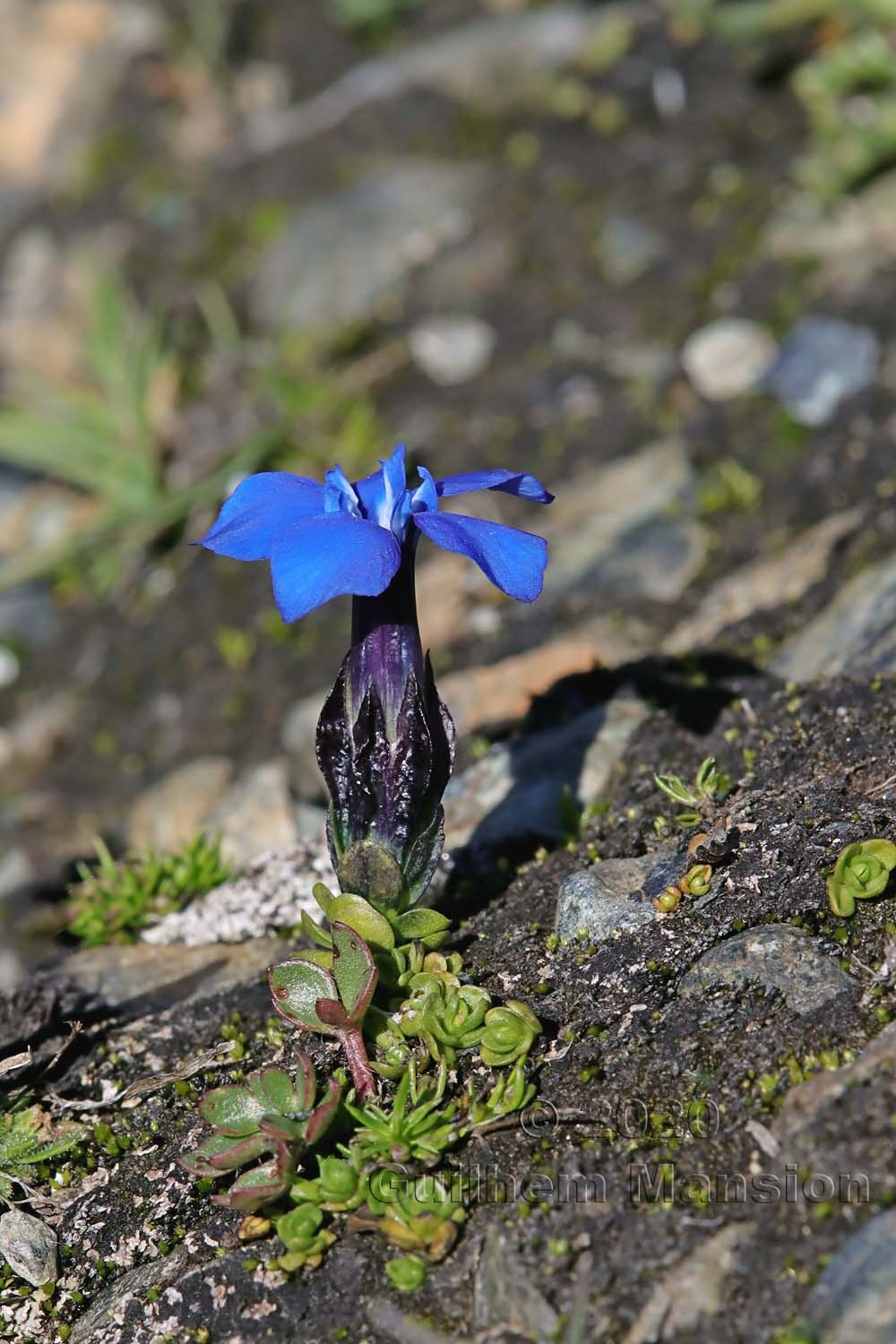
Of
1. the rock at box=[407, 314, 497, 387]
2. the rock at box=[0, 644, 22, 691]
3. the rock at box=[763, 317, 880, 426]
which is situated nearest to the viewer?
the rock at box=[763, 317, 880, 426]

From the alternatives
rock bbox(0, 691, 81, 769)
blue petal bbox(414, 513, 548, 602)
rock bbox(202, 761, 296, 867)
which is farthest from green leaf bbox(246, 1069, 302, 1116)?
rock bbox(0, 691, 81, 769)

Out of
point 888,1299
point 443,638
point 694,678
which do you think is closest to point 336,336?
point 443,638

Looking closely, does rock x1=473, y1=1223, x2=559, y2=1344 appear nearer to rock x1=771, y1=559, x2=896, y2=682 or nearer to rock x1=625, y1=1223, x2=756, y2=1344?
rock x1=625, y1=1223, x2=756, y2=1344

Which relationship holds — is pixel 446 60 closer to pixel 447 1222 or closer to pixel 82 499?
pixel 82 499

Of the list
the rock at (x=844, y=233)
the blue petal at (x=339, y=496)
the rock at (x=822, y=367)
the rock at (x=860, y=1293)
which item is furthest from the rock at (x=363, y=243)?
the rock at (x=860, y=1293)

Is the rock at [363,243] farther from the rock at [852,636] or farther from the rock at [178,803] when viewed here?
the rock at [852,636]

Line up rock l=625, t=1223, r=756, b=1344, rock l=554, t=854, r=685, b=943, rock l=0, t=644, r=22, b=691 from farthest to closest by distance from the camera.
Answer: rock l=0, t=644, r=22, b=691, rock l=554, t=854, r=685, b=943, rock l=625, t=1223, r=756, b=1344

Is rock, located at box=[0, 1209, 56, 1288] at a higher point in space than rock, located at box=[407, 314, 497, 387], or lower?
lower
